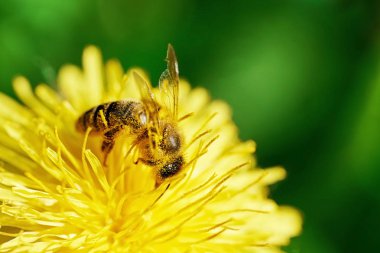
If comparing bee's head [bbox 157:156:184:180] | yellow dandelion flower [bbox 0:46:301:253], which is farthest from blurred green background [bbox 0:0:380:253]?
bee's head [bbox 157:156:184:180]

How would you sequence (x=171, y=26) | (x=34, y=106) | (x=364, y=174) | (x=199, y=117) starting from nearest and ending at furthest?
1. (x=34, y=106)
2. (x=199, y=117)
3. (x=364, y=174)
4. (x=171, y=26)

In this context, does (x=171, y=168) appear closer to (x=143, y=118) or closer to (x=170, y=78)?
(x=143, y=118)

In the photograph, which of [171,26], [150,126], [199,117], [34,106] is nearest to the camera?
[150,126]

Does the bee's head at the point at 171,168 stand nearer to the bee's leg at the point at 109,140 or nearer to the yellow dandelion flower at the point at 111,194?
the yellow dandelion flower at the point at 111,194

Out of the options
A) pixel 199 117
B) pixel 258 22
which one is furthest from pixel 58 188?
pixel 258 22

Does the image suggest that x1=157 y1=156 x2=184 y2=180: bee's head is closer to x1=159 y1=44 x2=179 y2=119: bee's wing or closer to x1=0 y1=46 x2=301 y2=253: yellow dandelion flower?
x1=0 y1=46 x2=301 y2=253: yellow dandelion flower

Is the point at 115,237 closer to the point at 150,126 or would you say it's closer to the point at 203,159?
the point at 150,126

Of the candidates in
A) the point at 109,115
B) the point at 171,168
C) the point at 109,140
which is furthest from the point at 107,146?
the point at 171,168
